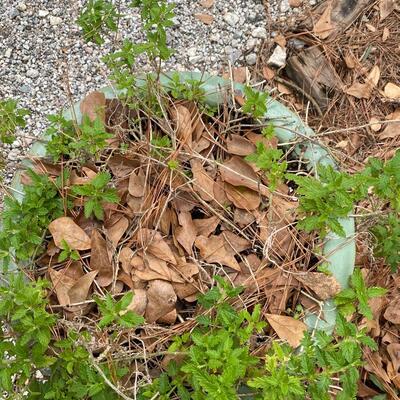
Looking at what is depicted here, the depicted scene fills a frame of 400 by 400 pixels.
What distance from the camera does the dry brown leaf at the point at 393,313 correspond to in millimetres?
1874

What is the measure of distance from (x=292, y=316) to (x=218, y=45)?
1175mm

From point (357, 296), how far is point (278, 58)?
1088 mm

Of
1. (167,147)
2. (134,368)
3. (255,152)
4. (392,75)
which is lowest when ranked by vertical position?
(392,75)

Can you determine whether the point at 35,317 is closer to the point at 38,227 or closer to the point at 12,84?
the point at 38,227

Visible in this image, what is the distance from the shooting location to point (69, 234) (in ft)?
4.87

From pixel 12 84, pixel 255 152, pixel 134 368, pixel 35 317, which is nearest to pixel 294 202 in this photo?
pixel 255 152

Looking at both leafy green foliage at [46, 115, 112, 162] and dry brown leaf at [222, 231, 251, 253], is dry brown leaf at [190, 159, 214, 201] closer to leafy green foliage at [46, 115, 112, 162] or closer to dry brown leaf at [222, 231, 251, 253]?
Result: dry brown leaf at [222, 231, 251, 253]

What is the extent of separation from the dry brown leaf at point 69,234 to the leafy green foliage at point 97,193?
0.06 m

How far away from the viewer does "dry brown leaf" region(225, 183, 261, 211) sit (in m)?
1.54

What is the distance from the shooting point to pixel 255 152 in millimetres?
1574

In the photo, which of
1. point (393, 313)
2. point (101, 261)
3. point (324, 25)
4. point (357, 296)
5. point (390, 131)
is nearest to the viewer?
point (357, 296)

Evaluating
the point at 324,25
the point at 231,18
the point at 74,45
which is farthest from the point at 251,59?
the point at 74,45

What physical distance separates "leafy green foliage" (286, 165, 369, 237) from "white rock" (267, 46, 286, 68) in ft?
3.11

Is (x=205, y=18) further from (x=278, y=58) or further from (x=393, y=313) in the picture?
(x=393, y=313)
